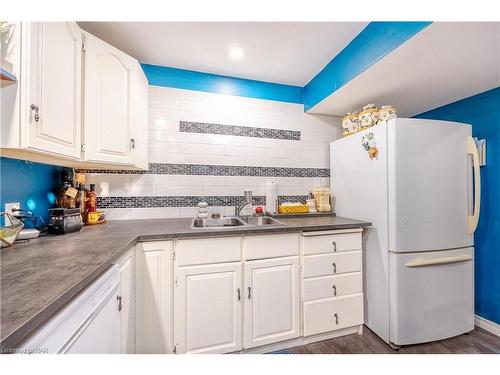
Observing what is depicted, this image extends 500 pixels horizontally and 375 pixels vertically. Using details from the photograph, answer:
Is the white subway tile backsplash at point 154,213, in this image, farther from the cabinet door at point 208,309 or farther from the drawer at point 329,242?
the drawer at point 329,242

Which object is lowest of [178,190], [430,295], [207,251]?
[430,295]

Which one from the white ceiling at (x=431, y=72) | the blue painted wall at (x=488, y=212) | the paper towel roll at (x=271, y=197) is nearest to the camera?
the white ceiling at (x=431, y=72)

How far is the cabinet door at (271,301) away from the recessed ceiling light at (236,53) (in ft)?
5.32

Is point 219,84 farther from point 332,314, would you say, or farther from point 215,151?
point 332,314

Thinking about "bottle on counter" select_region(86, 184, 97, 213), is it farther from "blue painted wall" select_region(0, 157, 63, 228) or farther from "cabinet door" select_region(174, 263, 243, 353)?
"cabinet door" select_region(174, 263, 243, 353)

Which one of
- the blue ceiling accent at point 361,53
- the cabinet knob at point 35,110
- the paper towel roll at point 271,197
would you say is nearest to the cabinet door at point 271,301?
the paper towel roll at point 271,197

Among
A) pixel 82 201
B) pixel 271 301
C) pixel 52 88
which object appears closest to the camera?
pixel 52 88

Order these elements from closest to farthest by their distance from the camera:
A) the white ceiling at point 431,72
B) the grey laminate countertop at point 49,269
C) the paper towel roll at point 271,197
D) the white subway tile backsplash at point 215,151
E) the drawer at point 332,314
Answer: the grey laminate countertop at point 49,269 → the white ceiling at point 431,72 → the drawer at point 332,314 → the white subway tile backsplash at point 215,151 → the paper towel roll at point 271,197

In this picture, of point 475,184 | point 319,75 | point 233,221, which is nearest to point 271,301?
point 233,221

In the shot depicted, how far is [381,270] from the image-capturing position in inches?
64.0

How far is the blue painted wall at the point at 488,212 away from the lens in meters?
1.79

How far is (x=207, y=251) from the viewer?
137cm

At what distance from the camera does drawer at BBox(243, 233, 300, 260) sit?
1445 millimetres

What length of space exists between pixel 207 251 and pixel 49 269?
78cm
